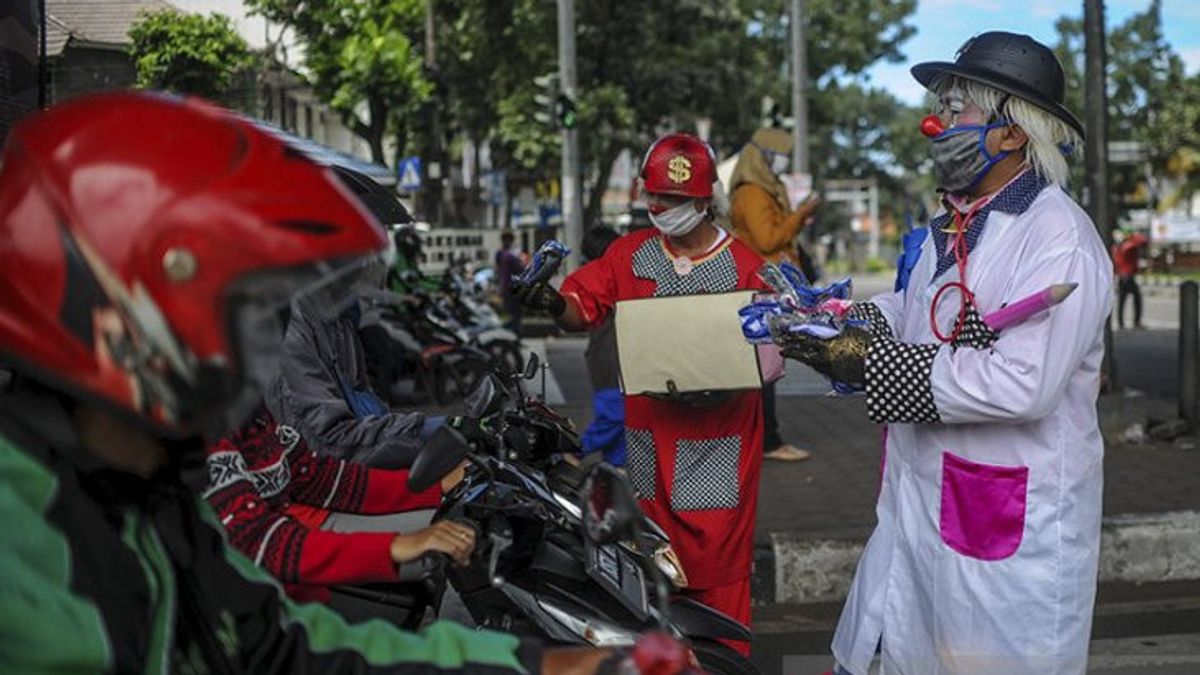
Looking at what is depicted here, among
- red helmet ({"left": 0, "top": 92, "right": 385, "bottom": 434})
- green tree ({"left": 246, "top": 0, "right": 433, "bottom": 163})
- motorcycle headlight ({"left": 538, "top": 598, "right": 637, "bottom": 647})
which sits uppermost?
green tree ({"left": 246, "top": 0, "right": 433, "bottom": 163})

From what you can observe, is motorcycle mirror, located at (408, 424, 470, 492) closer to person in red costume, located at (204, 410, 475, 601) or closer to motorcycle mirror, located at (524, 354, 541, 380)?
person in red costume, located at (204, 410, 475, 601)

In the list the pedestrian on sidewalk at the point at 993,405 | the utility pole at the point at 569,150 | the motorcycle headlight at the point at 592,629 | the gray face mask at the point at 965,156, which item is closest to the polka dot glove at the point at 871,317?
the pedestrian on sidewalk at the point at 993,405

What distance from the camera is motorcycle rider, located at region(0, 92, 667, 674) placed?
4.89 ft

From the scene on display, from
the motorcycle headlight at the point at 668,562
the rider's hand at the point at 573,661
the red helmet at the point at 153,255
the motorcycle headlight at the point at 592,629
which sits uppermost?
the red helmet at the point at 153,255

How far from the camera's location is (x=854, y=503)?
766 cm

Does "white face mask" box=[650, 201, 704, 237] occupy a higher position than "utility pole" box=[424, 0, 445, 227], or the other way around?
→ "utility pole" box=[424, 0, 445, 227]

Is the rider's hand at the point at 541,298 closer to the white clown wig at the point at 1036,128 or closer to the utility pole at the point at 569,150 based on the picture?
the white clown wig at the point at 1036,128

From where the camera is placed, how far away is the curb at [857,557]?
20.5ft

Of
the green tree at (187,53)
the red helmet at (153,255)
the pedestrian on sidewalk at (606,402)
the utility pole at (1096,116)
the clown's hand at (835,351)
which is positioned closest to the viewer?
the red helmet at (153,255)

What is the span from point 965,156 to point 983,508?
0.74 m

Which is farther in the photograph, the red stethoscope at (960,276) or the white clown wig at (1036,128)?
the white clown wig at (1036,128)

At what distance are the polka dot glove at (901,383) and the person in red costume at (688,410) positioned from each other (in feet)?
5.50

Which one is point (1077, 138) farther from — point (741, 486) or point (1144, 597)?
point (1144, 597)

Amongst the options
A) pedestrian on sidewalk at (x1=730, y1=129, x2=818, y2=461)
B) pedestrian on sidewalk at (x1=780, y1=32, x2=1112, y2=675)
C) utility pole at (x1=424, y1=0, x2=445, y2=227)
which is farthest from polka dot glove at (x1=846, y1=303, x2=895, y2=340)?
utility pole at (x1=424, y1=0, x2=445, y2=227)
